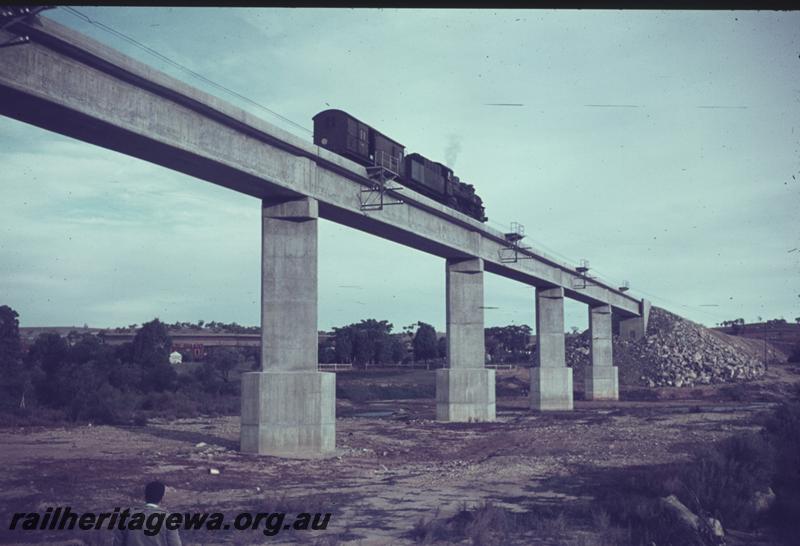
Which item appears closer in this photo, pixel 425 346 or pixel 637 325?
pixel 637 325

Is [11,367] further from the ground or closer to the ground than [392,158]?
A: closer to the ground

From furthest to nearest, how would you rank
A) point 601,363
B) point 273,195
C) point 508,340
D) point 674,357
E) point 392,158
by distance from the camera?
point 508,340
point 674,357
point 601,363
point 392,158
point 273,195

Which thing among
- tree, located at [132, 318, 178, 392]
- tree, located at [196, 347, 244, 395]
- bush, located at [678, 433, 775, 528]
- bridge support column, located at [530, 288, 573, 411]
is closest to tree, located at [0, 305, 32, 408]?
tree, located at [132, 318, 178, 392]

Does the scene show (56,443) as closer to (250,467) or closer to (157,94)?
(250,467)

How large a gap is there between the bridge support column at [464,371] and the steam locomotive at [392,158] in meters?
5.71

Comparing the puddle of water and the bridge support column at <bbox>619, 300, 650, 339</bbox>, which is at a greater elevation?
the bridge support column at <bbox>619, 300, 650, 339</bbox>

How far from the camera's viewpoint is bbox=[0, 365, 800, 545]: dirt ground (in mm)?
13164

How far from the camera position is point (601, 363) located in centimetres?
6228

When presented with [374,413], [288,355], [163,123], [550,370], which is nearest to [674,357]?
[550,370]

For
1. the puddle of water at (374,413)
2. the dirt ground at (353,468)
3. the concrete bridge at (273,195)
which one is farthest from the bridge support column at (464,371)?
the puddle of water at (374,413)

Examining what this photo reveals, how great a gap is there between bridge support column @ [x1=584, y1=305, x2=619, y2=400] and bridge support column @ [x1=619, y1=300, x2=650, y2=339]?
53.4 ft

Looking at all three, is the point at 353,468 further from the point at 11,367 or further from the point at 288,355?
the point at 11,367

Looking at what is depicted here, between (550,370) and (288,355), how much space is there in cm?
2957

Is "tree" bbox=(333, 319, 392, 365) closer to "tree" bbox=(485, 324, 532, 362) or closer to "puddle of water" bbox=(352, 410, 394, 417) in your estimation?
"tree" bbox=(485, 324, 532, 362)
